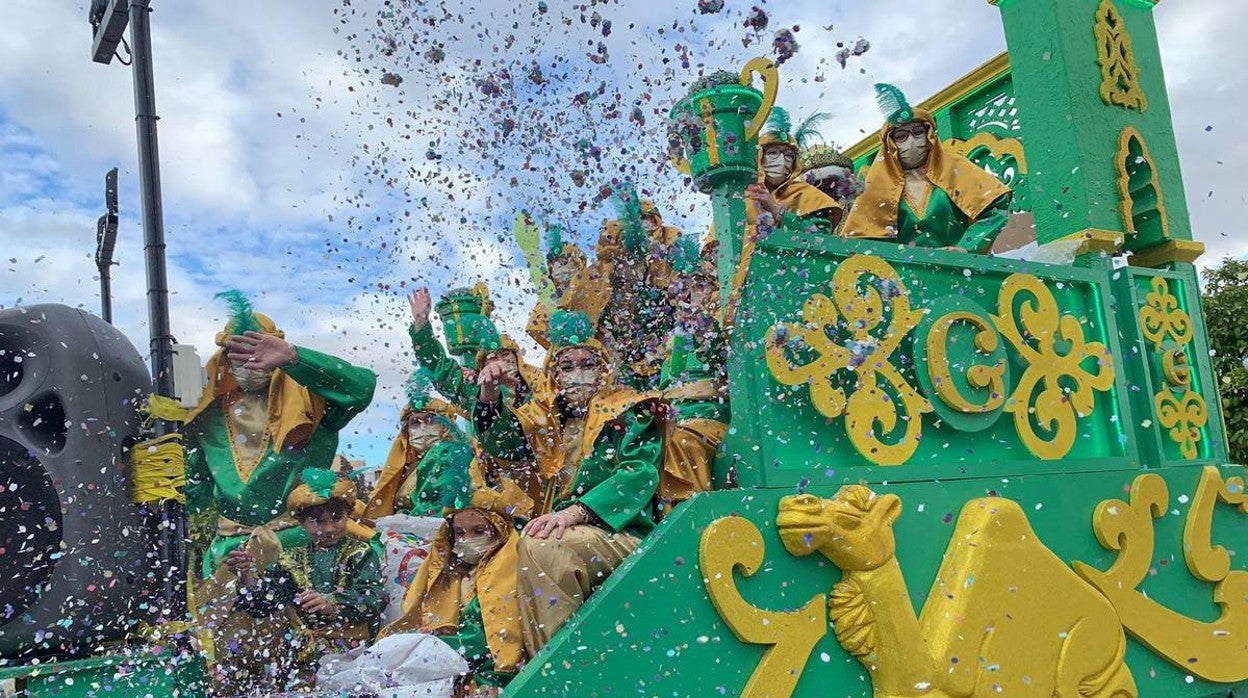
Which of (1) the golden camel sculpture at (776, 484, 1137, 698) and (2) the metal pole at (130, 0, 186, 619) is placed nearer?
(1) the golden camel sculpture at (776, 484, 1137, 698)

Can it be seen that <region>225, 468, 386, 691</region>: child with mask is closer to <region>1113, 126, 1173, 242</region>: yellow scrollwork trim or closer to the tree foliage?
<region>1113, 126, 1173, 242</region>: yellow scrollwork trim

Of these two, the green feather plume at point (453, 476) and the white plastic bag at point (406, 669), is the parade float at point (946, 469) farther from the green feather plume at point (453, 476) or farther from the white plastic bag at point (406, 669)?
the green feather plume at point (453, 476)

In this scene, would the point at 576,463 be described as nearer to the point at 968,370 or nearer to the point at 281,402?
the point at 968,370

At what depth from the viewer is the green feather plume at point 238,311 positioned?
326cm

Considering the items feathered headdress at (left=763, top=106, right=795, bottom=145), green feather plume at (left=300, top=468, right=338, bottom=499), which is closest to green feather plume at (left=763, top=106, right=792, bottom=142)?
feathered headdress at (left=763, top=106, right=795, bottom=145)

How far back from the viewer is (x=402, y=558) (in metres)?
4.37

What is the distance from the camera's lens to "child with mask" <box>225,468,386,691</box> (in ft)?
12.5

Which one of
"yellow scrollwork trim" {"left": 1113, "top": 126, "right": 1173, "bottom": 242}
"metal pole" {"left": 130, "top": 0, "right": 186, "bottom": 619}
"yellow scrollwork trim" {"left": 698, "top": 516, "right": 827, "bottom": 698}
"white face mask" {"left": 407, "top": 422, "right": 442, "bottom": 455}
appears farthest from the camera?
"white face mask" {"left": 407, "top": 422, "right": 442, "bottom": 455}

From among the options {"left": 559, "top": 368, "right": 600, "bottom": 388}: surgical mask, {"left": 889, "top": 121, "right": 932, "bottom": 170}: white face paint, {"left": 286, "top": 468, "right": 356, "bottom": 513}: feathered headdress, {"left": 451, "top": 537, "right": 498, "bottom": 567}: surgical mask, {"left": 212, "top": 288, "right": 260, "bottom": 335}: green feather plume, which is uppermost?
{"left": 889, "top": 121, "right": 932, "bottom": 170}: white face paint

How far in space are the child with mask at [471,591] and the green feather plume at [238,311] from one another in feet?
2.87

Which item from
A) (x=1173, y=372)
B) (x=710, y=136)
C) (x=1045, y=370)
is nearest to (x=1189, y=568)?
(x=1173, y=372)

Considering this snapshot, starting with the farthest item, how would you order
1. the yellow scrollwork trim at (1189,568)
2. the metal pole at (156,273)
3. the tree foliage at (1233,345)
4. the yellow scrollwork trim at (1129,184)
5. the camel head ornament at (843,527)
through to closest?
the tree foliage at (1233,345) → the yellow scrollwork trim at (1129,184) → the metal pole at (156,273) → the yellow scrollwork trim at (1189,568) → the camel head ornament at (843,527)

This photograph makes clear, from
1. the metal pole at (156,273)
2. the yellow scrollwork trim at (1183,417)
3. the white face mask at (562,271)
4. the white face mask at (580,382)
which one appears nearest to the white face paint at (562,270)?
the white face mask at (562,271)

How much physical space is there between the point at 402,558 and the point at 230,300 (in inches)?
62.6
